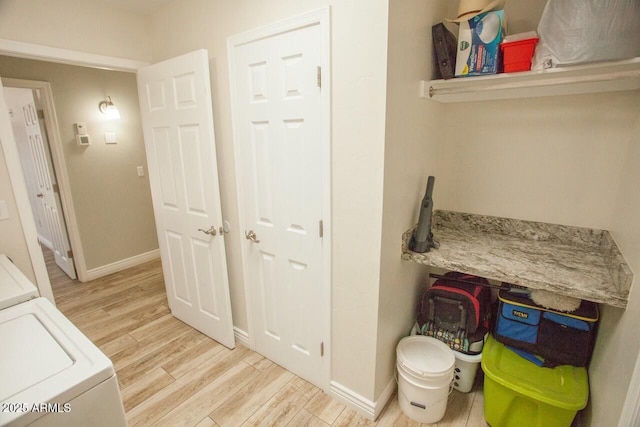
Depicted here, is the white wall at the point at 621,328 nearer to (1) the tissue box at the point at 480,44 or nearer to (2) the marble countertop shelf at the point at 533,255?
(2) the marble countertop shelf at the point at 533,255

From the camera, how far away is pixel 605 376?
1.23 m

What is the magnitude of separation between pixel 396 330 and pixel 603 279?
0.98m

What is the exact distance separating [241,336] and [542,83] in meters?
2.36

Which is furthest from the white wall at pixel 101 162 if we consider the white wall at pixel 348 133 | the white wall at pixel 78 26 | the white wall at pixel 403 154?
the white wall at pixel 403 154

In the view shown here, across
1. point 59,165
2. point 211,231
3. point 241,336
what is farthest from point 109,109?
point 241,336

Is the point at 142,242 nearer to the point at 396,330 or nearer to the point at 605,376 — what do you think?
the point at 396,330

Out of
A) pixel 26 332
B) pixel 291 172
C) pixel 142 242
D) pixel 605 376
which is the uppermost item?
pixel 291 172

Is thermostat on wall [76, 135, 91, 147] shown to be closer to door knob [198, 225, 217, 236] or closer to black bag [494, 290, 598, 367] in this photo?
door knob [198, 225, 217, 236]

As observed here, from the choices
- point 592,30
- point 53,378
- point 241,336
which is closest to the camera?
point 53,378

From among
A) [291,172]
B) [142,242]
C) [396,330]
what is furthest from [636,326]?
[142,242]

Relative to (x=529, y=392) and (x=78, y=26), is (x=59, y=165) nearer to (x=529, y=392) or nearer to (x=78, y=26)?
(x=78, y=26)

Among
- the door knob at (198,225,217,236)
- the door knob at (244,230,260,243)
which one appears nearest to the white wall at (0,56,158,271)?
the door knob at (198,225,217,236)

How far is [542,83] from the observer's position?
1325mm

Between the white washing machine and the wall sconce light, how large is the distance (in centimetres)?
277
